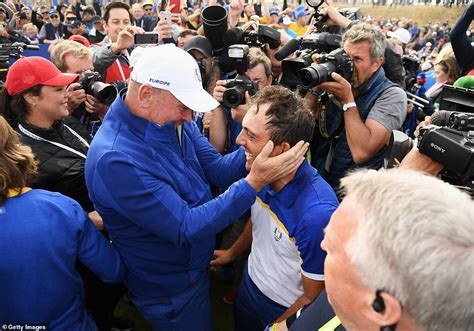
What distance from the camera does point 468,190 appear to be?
5.02ft

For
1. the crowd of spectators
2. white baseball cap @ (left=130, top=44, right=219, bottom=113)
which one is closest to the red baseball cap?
the crowd of spectators

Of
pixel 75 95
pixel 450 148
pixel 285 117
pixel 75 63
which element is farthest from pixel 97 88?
pixel 450 148

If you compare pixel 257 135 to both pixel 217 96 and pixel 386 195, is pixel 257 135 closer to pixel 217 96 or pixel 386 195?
pixel 217 96

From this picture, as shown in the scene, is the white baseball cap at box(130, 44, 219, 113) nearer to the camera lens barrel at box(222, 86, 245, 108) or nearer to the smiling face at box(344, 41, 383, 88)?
the camera lens barrel at box(222, 86, 245, 108)

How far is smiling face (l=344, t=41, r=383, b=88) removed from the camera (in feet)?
8.66

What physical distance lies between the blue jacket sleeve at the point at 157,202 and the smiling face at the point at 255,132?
0.28 m

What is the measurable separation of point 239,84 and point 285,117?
2.11 ft

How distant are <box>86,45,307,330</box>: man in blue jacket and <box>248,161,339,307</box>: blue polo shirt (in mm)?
151

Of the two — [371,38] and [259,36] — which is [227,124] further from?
[371,38]

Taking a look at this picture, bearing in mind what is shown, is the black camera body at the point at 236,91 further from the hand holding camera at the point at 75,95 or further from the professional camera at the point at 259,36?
the hand holding camera at the point at 75,95

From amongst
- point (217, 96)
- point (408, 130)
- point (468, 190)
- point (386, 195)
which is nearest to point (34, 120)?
point (217, 96)

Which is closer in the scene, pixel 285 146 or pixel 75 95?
pixel 285 146

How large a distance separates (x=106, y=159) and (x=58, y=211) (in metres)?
0.33

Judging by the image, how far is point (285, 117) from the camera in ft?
6.36
